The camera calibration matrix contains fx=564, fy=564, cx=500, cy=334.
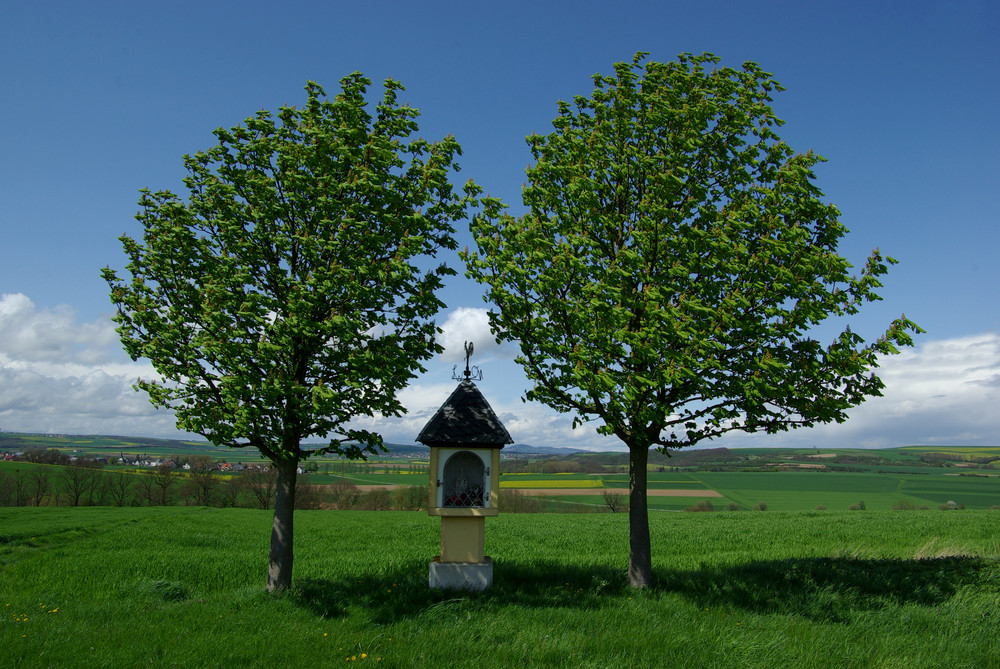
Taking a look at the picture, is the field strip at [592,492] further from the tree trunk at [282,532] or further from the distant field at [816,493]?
the tree trunk at [282,532]

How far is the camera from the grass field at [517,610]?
8.18m

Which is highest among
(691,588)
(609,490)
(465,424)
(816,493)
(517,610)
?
(465,424)

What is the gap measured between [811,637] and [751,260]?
645cm

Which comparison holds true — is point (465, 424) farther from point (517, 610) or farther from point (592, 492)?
point (592, 492)

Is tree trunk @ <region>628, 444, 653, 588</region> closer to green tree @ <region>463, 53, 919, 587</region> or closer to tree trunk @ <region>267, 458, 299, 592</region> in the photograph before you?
green tree @ <region>463, 53, 919, 587</region>

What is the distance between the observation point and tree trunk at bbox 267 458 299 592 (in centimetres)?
1177

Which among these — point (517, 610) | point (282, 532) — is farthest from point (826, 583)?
point (282, 532)

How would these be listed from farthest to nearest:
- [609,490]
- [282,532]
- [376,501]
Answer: [609,490]
[376,501]
[282,532]

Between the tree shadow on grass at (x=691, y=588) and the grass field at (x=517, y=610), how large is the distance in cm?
6

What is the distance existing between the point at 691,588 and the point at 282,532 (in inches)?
350

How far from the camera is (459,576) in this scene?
12.1 meters

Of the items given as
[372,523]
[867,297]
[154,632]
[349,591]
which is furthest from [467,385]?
[372,523]

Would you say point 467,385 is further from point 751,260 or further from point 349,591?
point 751,260

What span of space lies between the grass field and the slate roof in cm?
310
